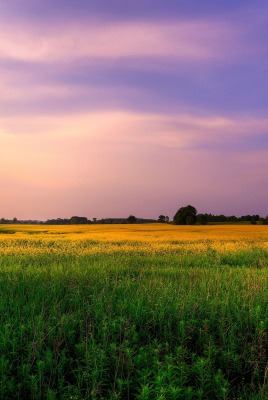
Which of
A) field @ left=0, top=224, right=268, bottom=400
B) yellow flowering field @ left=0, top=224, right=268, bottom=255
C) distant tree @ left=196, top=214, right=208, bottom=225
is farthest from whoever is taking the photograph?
distant tree @ left=196, top=214, right=208, bottom=225

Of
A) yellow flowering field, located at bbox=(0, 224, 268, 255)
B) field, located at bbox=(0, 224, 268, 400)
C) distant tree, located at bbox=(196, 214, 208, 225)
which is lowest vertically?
field, located at bbox=(0, 224, 268, 400)

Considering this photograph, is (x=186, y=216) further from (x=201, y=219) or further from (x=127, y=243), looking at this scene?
(x=127, y=243)

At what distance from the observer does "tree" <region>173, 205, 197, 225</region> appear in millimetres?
78438

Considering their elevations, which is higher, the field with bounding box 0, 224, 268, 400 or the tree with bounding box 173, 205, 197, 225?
the tree with bounding box 173, 205, 197, 225

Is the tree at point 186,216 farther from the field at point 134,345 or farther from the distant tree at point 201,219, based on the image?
the field at point 134,345

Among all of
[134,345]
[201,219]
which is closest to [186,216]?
[201,219]

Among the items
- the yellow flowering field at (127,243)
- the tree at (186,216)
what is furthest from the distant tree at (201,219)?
the yellow flowering field at (127,243)

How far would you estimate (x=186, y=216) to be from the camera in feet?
258

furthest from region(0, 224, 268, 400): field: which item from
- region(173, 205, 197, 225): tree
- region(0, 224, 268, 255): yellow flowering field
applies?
region(173, 205, 197, 225): tree

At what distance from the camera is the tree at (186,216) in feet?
257

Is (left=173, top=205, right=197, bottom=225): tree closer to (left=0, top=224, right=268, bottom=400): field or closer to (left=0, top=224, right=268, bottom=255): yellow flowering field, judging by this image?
(left=0, top=224, right=268, bottom=255): yellow flowering field

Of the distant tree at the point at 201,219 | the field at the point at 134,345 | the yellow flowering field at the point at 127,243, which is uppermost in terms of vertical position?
the distant tree at the point at 201,219

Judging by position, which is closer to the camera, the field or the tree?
the field

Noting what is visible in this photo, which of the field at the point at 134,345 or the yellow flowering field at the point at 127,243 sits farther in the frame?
the yellow flowering field at the point at 127,243
